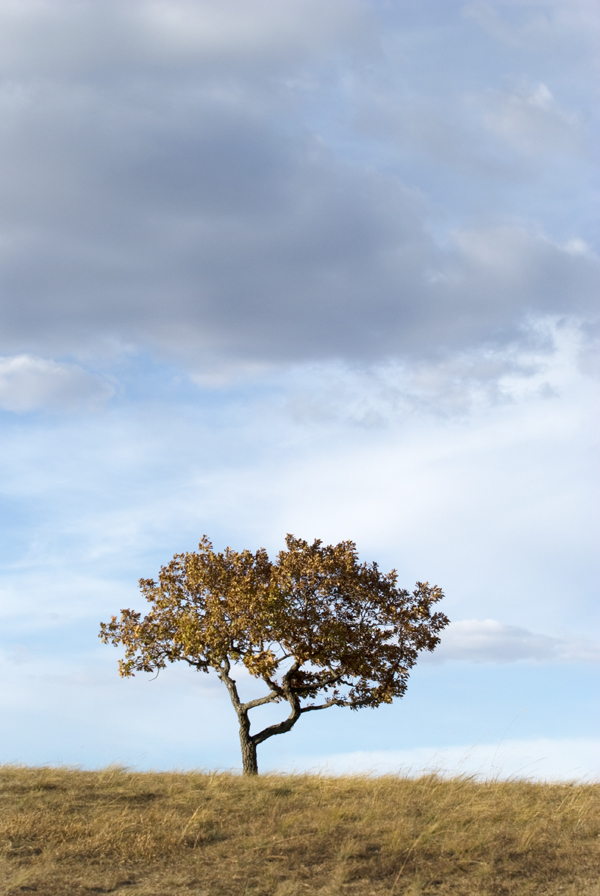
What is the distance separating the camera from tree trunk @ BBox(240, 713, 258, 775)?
2527 centimetres

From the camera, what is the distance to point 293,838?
53.8 ft

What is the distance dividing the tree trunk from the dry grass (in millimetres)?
3499

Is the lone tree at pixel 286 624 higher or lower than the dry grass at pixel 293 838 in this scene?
higher

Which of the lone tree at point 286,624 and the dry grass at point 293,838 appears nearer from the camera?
the dry grass at point 293,838

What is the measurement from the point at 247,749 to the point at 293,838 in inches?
369

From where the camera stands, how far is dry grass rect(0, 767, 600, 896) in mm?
14547

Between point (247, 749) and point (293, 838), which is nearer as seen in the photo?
point (293, 838)

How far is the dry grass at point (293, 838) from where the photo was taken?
14.5 m

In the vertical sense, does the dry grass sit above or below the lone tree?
below

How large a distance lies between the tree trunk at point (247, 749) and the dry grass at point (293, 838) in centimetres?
350

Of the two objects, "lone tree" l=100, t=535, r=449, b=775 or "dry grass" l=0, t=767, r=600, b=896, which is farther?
"lone tree" l=100, t=535, r=449, b=775

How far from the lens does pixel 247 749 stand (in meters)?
25.5

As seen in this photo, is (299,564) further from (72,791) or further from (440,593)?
(72,791)

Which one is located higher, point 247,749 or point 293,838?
point 247,749
